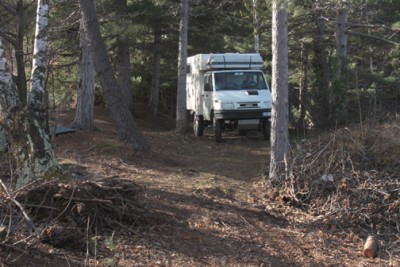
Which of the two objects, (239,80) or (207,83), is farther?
(207,83)

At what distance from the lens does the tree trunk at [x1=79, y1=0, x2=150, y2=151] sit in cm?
1238

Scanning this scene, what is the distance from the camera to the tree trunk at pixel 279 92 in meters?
9.48

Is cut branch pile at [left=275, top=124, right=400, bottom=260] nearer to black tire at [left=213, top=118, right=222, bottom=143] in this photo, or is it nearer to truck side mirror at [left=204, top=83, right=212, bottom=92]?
black tire at [left=213, top=118, right=222, bottom=143]

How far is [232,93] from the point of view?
55.8 feet

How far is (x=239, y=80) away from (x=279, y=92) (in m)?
8.04

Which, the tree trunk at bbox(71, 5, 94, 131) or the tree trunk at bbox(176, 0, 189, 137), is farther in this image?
the tree trunk at bbox(176, 0, 189, 137)

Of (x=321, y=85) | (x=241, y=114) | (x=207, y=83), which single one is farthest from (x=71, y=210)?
(x=321, y=85)

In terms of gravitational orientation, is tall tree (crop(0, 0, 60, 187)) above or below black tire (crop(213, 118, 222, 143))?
above

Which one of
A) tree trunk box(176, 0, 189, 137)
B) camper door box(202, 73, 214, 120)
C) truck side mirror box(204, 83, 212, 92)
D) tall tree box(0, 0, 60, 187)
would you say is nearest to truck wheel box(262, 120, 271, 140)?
camper door box(202, 73, 214, 120)

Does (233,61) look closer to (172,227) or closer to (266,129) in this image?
(266,129)

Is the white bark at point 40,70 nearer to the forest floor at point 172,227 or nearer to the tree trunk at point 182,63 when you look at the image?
the forest floor at point 172,227

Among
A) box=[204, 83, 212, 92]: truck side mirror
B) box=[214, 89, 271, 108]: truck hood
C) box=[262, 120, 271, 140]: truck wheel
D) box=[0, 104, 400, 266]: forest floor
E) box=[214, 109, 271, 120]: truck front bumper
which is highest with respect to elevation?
box=[204, 83, 212, 92]: truck side mirror

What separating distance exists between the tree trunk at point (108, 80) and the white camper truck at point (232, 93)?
15.0ft

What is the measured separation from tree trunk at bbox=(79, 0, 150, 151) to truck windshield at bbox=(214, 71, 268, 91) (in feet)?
17.3
